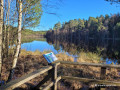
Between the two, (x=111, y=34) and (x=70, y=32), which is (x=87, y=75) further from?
(x=70, y=32)

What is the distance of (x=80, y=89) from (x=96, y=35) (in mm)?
74458

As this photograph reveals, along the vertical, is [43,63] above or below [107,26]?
below

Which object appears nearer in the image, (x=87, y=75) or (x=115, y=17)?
(x=87, y=75)

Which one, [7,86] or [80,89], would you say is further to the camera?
[80,89]

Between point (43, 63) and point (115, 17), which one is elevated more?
point (115, 17)

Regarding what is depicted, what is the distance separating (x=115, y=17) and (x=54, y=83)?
74060 millimetres

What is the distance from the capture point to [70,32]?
8875 cm

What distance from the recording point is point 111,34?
69625mm

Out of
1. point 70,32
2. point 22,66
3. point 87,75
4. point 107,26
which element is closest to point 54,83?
point 87,75

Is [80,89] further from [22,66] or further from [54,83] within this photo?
[22,66]

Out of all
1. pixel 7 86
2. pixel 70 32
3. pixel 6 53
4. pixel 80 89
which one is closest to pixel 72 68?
pixel 80 89

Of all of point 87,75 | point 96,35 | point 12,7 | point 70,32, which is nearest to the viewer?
point 12,7

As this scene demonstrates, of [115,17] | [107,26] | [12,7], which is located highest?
[115,17]

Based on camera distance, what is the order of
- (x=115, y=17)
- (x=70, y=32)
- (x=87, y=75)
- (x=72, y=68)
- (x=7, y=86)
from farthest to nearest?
(x=70, y=32) < (x=115, y=17) < (x=72, y=68) < (x=87, y=75) < (x=7, y=86)
